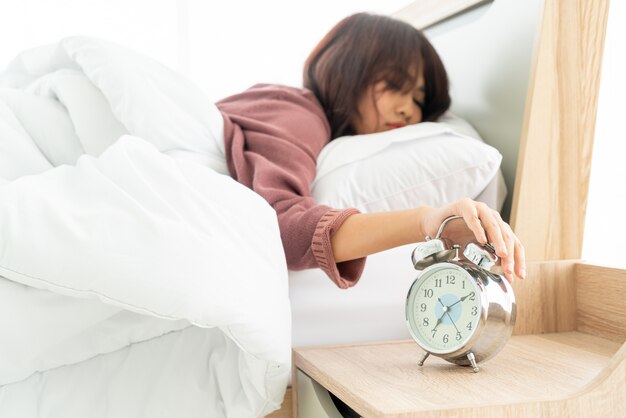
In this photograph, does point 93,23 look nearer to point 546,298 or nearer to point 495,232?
point 546,298

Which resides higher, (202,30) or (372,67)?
(372,67)

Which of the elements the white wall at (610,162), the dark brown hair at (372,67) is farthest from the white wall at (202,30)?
the white wall at (610,162)

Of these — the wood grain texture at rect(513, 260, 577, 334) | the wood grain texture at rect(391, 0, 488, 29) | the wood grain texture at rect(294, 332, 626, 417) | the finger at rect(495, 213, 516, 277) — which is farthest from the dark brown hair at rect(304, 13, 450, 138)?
the finger at rect(495, 213, 516, 277)

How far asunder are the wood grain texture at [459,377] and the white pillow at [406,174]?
12.9 inches

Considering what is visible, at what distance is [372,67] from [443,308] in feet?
2.61

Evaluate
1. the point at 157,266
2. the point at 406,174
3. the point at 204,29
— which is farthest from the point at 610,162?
the point at 204,29

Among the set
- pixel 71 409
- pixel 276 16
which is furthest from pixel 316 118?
pixel 276 16

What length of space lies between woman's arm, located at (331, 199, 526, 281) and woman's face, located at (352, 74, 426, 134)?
1.92 ft

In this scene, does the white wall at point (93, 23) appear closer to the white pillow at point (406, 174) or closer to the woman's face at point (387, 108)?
the woman's face at point (387, 108)

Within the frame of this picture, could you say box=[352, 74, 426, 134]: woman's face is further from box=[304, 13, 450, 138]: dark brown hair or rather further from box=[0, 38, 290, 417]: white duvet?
box=[0, 38, 290, 417]: white duvet

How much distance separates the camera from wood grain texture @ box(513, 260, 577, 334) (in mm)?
1098

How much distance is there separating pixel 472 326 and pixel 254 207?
1.07 ft

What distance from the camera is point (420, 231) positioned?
0.95 metres

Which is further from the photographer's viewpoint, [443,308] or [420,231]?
[420,231]
